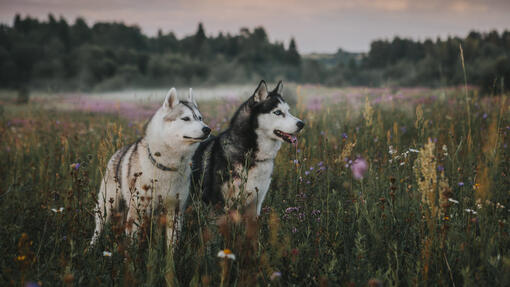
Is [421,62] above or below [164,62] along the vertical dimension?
below

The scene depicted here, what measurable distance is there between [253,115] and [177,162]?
1103mm

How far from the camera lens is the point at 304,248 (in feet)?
7.84

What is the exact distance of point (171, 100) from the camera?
11.2 ft

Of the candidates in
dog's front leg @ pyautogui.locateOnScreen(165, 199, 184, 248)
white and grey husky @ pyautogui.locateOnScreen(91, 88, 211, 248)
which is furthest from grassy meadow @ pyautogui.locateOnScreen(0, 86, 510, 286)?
white and grey husky @ pyautogui.locateOnScreen(91, 88, 211, 248)

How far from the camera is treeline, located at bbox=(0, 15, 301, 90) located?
41281 millimetres

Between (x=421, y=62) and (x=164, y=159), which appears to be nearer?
(x=164, y=159)

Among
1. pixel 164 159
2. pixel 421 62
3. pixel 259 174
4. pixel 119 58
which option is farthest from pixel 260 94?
pixel 119 58

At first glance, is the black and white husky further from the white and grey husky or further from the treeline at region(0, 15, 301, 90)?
the treeline at region(0, 15, 301, 90)

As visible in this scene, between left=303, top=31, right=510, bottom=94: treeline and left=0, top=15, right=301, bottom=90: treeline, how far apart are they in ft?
30.1

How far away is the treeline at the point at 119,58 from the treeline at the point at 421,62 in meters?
9.18

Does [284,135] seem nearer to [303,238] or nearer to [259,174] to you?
[259,174]

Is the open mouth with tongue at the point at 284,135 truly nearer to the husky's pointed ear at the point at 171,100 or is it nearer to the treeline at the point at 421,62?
the husky's pointed ear at the point at 171,100

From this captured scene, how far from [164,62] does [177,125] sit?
1965 inches

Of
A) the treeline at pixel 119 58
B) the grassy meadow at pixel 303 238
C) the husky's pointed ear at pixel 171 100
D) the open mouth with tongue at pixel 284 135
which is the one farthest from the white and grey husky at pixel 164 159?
the treeline at pixel 119 58
